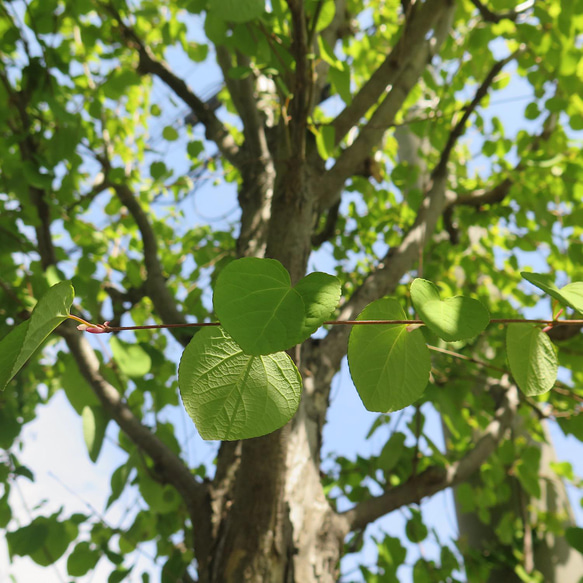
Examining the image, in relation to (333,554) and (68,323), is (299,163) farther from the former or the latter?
(333,554)

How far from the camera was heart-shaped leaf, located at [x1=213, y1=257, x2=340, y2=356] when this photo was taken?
34cm

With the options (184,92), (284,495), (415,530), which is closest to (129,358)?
(284,495)

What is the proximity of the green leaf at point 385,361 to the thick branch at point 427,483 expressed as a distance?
32.7 inches

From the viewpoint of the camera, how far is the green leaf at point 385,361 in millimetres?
424

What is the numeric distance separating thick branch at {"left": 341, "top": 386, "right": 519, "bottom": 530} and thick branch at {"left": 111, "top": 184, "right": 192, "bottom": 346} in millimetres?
609

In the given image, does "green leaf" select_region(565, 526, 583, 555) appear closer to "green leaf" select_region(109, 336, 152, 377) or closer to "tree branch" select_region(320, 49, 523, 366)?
"tree branch" select_region(320, 49, 523, 366)

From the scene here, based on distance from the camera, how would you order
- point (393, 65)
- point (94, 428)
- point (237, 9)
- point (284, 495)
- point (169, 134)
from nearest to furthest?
1. point (237, 9)
2. point (284, 495)
3. point (94, 428)
4. point (393, 65)
5. point (169, 134)

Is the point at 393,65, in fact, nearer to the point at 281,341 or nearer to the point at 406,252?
the point at 406,252

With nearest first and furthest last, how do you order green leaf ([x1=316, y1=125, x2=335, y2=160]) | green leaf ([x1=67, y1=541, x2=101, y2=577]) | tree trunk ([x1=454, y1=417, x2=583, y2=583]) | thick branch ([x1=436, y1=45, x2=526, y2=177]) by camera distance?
green leaf ([x1=316, y1=125, x2=335, y2=160])
green leaf ([x1=67, y1=541, x2=101, y2=577])
thick branch ([x1=436, y1=45, x2=526, y2=177])
tree trunk ([x1=454, y1=417, x2=583, y2=583])

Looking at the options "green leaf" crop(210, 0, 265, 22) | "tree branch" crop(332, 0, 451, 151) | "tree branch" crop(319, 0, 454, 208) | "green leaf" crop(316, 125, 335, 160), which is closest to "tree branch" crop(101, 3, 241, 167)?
"tree branch" crop(319, 0, 454, 208)

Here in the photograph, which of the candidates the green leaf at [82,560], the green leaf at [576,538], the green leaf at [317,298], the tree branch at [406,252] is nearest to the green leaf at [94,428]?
the green leaf at [82,560]

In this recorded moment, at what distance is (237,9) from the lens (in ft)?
2.06

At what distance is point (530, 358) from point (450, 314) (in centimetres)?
11

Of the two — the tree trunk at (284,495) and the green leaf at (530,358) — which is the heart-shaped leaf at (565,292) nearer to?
the green leaf at (530,358)
